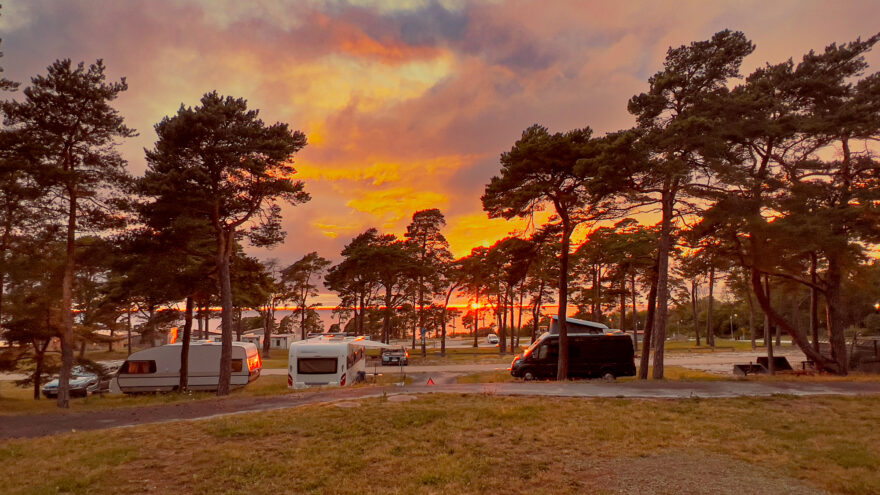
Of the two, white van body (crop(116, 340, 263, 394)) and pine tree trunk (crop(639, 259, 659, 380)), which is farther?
white van body (crop(116, 340, 263, 394))

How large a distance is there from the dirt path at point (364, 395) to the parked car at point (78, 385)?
15.6m

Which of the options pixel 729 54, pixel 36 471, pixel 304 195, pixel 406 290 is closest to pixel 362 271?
pixel 406 290

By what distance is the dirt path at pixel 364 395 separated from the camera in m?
11.8

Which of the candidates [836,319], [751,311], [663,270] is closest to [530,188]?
[663,270]

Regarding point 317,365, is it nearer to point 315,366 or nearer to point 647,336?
point 315,366

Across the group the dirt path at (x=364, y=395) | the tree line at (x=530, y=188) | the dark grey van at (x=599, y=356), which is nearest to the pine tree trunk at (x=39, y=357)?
the tree line at (x=530, y=188)

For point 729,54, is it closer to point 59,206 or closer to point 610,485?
point 610,485

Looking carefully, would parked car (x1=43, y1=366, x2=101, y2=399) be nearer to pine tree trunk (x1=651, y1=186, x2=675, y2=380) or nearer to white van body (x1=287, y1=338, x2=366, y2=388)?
white van body (x1=287, y1=338, x2=366, y2=388)

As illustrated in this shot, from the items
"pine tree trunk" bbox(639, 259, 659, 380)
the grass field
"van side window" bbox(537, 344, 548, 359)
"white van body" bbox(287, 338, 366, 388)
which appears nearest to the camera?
the grass field

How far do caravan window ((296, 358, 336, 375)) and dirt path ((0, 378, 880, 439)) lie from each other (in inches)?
251

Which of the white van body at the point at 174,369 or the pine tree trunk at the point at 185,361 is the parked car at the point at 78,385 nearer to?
the white van body at the point at 174,369

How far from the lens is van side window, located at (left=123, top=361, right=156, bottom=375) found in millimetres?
24328

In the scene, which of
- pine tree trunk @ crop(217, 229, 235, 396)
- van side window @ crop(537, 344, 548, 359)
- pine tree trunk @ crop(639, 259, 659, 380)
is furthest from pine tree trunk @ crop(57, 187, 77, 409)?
pine tree trunk @ crop(639, 259, 659, 380)

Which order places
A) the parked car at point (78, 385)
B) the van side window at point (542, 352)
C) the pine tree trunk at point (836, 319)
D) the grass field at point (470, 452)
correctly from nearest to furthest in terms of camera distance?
the grass field at point (470, 452) → the pine tree trunk at point (836, 319) → the van side window at point (542, 352) → the parked car at point (78, 385)
